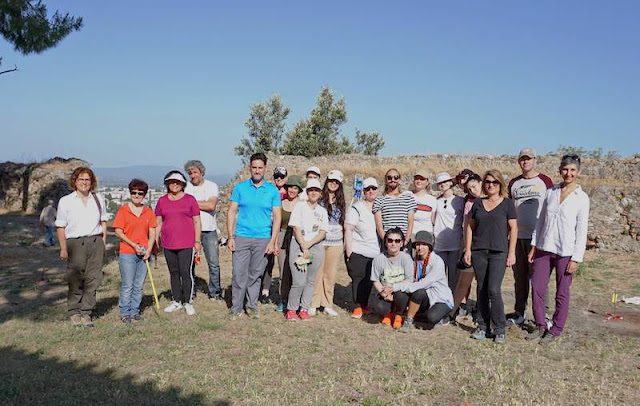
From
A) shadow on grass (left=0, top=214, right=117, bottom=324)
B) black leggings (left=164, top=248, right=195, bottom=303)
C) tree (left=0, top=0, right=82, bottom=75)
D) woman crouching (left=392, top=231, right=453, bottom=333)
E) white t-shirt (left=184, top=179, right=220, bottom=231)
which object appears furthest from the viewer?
tree (left=0, top=0, right=82, bottom=75)

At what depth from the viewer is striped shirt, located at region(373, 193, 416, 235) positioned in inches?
255

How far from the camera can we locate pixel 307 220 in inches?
252

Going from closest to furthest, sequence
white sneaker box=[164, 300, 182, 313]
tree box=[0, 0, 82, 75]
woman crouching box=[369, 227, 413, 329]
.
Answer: woman crouching box=[369, 227, 413, 329] < white sneaker box=[164, 300, 182, 313] < tree box=[0, 0, 82, 75]

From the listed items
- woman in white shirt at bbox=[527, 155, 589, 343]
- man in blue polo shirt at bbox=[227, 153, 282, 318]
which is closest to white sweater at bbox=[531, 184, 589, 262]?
woman in white shirt at bbox=[527, 155, 589, 343]

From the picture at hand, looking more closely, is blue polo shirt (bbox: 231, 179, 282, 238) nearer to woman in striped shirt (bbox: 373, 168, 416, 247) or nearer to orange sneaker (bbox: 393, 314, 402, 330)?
woman in striped shirt (bbox: 373, 168, 416, 247)

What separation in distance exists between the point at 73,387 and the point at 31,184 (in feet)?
61.9

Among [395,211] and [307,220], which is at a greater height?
[395,211]

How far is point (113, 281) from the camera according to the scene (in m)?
8.77

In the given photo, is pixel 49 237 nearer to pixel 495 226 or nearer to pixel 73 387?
pixel 73 387

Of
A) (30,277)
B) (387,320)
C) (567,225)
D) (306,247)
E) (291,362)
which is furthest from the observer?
(30,277)

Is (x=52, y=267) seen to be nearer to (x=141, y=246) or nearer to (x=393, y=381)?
(x=141, y=246)

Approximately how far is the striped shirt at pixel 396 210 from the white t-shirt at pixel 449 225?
373mm

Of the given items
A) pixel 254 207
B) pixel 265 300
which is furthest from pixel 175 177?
pixel 265 300

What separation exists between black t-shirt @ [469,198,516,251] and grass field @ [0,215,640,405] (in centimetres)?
106
